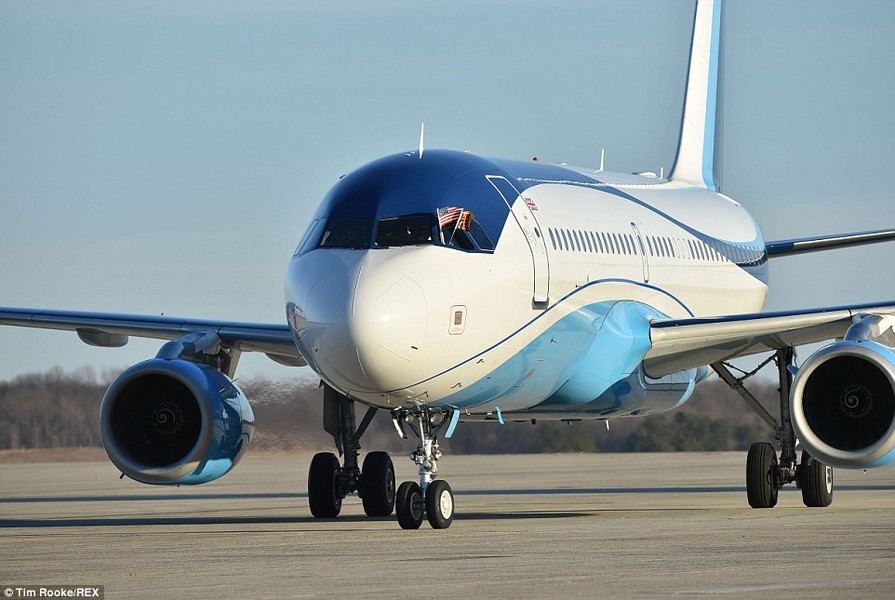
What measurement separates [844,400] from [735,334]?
2303 millimetres

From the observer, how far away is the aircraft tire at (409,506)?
17.5 meters

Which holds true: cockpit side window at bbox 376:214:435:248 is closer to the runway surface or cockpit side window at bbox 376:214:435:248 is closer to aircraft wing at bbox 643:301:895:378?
the runway surface

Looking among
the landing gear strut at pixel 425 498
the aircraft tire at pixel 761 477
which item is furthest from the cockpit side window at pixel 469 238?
the aircraft tire at pixel 761 477

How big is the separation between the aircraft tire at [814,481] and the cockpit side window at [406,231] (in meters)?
7.29

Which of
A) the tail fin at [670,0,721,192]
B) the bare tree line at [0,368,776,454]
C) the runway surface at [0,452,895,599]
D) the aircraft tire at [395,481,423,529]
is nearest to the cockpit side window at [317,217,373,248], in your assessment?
the aircraft tire at [395,481,423,529]

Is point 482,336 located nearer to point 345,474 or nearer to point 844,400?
point 844,400

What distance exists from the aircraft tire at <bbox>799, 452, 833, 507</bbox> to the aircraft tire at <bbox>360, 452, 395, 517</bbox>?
5.32m

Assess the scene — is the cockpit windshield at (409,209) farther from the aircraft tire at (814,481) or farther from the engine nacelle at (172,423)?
the aircraft tire at (814,481)

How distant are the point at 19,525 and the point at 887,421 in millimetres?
10066

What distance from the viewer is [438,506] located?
57.4 feet

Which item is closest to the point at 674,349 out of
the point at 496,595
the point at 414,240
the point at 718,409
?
the point at 414,240

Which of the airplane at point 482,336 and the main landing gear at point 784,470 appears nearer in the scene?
the airplane at point 482,336

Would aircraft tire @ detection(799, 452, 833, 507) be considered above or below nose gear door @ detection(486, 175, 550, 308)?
below

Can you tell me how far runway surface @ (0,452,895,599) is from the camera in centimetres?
1182
